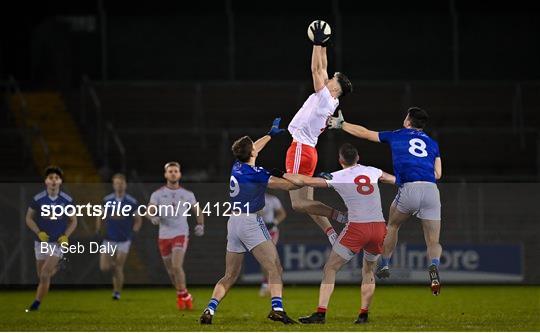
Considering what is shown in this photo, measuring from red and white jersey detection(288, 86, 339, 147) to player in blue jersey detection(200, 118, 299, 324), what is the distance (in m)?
1.22

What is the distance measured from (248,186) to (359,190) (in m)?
1.33

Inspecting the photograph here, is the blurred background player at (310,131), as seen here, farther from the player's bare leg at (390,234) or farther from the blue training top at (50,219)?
the blue training top at (50,219)

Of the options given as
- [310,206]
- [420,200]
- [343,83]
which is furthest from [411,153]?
[310,206]

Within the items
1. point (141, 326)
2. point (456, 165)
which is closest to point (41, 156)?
point (456, 165)

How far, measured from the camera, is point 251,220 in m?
14.5

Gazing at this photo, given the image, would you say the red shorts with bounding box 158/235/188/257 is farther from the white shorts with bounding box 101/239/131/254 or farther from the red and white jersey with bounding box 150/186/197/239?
the white shorts with bounding box 101/239/131/254

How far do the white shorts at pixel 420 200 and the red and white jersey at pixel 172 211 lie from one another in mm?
4731

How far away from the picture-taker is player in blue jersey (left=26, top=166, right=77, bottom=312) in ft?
57.0

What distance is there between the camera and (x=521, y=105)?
29.4 meters

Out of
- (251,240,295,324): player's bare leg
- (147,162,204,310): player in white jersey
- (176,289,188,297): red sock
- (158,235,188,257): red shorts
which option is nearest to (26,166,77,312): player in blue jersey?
(147,162,204,310): player in white jersey

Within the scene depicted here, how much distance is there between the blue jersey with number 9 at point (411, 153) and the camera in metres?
15.0

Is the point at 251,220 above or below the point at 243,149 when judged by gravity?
below

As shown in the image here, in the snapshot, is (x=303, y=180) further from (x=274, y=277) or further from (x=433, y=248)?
(x=433, y=248)

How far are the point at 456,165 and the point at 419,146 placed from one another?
542 inches
